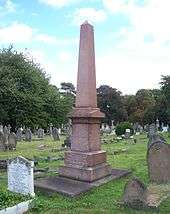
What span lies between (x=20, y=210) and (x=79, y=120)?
405 cm

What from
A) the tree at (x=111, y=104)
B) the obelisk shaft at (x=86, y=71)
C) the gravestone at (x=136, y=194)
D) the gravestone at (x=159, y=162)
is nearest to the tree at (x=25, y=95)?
the obelisk shaft at (x=86, y=71)

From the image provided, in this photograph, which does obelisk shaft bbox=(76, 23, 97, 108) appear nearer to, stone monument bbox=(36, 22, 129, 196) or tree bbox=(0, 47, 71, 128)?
stone monument bbox=(36, 22, 129, 196)

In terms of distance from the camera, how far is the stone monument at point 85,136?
10734mm

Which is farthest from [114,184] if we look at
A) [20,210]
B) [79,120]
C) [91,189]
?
[20,210]

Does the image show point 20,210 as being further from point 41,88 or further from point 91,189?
point 41,88

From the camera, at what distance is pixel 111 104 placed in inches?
3250

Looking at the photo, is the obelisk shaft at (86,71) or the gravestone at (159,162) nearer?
the gravestone at (159,162)

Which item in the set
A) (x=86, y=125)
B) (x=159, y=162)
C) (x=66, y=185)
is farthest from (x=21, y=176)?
(x=159, y=162)

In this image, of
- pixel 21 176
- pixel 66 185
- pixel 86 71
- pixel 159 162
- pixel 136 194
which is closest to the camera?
pixel 136 194

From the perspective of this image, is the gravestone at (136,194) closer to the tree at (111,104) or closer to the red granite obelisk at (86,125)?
the red granite obelisk at (86,125)

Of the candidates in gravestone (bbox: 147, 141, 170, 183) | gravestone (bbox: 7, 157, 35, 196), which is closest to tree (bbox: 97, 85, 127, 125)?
gravestone (bbox: 147, 141, 170, 183)

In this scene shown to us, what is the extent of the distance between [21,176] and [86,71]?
383cm

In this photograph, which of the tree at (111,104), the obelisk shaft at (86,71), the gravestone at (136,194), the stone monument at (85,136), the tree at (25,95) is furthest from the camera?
the tree at (111,104)

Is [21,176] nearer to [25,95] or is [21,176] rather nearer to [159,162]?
[159,162]
